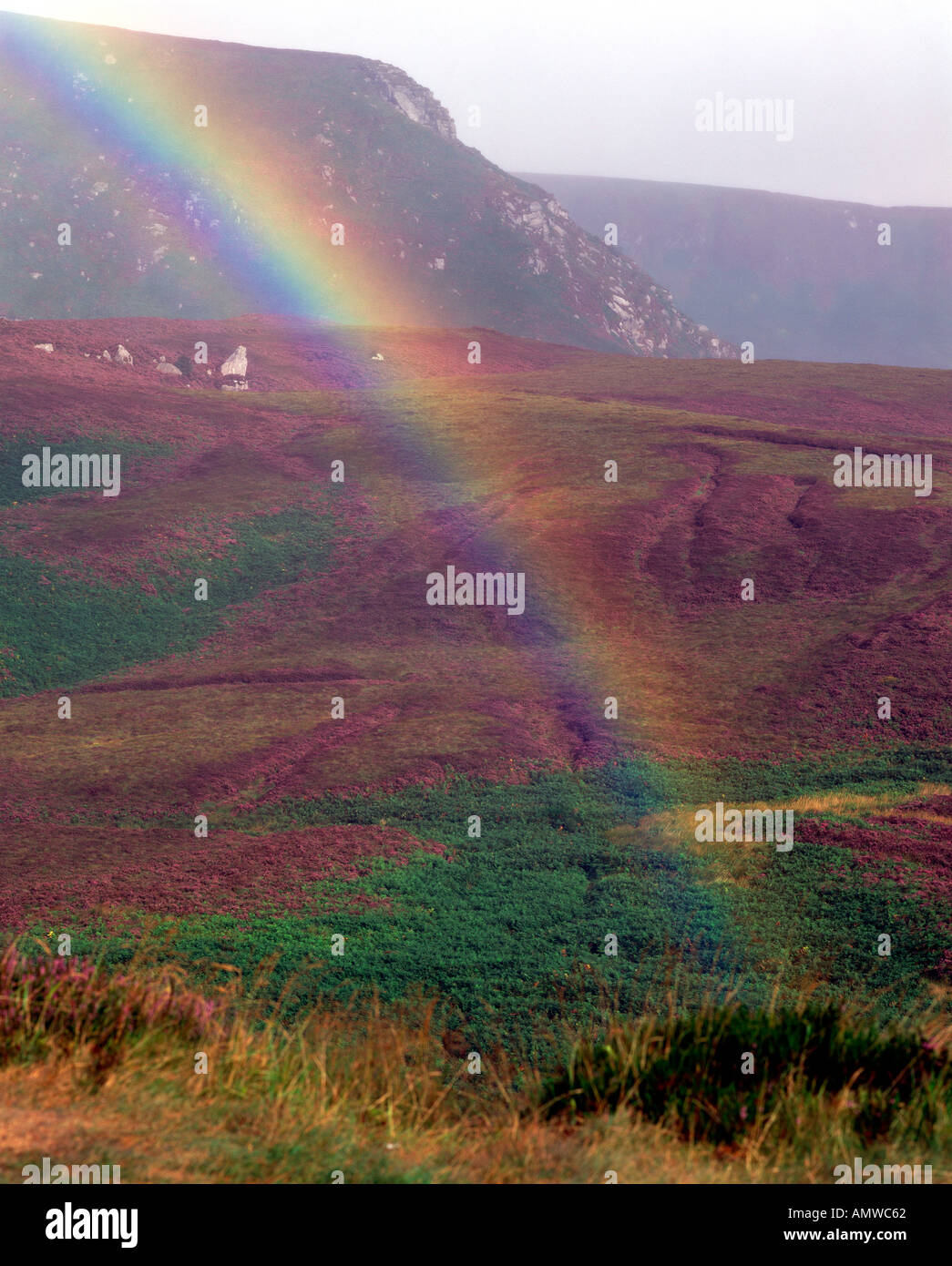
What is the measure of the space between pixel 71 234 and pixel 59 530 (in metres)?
96.6

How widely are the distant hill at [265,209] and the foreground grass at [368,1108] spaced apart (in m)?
112

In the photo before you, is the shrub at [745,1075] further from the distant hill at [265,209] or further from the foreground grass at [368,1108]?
the distant hill at [265,209]

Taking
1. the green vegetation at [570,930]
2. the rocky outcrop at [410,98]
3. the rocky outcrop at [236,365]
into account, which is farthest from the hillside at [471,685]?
the rocky outcrop at [410,98]

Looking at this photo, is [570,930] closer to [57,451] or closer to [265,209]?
[57,451]

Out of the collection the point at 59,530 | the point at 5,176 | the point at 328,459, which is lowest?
the point at 59,530

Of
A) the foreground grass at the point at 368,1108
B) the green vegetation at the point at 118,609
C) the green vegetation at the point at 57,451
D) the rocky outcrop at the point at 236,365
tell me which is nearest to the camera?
the foreground grass at the point at 368,1108

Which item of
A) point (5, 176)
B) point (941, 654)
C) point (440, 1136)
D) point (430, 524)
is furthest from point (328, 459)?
point (5, 176)

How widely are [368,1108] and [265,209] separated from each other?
431ft

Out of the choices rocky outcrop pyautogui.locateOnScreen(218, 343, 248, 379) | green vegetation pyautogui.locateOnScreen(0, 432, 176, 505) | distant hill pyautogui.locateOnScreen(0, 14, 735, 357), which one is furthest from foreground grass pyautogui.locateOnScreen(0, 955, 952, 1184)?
distant hill pyautogui.locateOnScreen(0, 14, 735, 357)

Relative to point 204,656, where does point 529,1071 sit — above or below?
below

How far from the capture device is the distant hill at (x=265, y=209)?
388 feet

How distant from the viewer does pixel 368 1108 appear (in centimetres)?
716

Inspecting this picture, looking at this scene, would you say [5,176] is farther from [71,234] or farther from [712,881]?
[712,881]

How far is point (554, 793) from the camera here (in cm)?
2147
